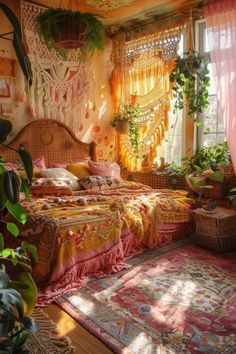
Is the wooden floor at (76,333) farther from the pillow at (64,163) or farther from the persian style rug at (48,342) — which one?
the pillow at (64,163)

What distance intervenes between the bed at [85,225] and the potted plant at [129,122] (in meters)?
0.82

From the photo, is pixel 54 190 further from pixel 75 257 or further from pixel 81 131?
pixel 81 131

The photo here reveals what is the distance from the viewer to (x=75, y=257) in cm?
249

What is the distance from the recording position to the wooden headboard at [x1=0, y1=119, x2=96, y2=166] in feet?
12.3

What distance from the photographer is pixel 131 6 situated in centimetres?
372

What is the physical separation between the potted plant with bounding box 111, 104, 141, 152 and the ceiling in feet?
3.74

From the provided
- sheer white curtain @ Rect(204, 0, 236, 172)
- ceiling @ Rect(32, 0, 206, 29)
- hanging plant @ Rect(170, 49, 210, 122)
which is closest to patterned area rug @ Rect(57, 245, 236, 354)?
sheer white curtain @ Rect(204, 0, 236, 172)

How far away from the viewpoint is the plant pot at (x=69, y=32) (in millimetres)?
2663

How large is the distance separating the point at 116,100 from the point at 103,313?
10.8ft

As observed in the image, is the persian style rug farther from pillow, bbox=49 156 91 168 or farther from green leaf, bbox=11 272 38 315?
pillow, bbox=49 156 91 168

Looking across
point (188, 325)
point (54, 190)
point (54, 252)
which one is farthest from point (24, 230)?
point (188, 325)

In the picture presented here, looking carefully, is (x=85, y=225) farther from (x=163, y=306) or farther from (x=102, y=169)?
(x=102, y=169)

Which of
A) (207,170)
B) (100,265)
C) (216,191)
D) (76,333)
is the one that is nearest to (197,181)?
(207,170)

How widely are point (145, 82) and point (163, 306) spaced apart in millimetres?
3017
